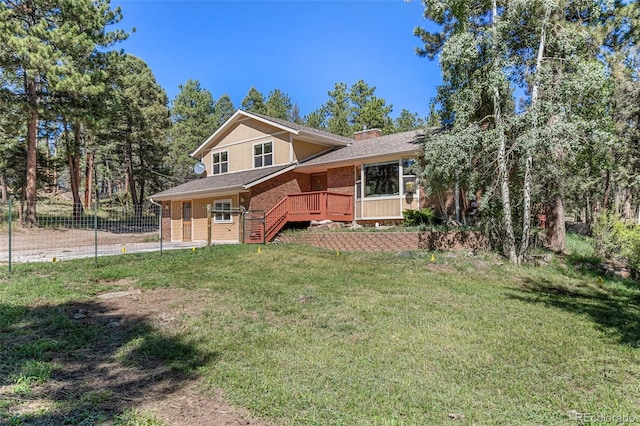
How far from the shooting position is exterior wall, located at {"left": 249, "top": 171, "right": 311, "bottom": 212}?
1606 centimetres

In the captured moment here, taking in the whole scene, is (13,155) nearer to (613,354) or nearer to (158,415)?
(158,415)

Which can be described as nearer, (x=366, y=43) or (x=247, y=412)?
(x=247, y=412)

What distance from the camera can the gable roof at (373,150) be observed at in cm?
1436

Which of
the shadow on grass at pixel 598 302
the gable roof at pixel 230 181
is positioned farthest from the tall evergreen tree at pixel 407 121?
the shadow on grass at pixel 598 302

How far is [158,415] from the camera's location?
3039 millimetres

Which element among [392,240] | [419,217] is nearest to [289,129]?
[419,217]

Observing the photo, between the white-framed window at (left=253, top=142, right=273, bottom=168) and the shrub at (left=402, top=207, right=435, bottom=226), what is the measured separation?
780cm

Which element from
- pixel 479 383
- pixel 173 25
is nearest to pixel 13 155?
pixel 173 25

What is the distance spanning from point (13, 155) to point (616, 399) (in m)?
29.8

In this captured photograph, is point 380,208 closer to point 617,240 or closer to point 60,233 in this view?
point 617,240

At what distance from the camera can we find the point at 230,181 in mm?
17672

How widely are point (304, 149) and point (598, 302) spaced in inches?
536

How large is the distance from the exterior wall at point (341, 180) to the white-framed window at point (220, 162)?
6595 millimetres

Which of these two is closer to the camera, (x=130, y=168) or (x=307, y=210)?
(x=307, y=210)
